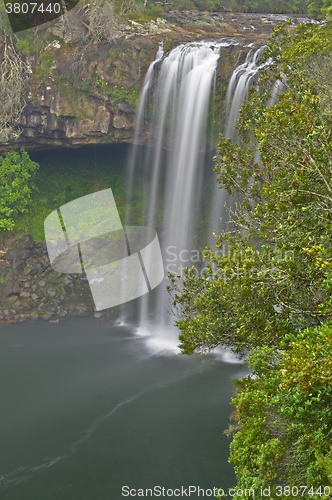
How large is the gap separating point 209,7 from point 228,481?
84.1ft

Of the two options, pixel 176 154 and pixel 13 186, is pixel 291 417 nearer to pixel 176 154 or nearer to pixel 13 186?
pixel 176 154

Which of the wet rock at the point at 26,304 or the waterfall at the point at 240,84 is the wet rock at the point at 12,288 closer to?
the wet rock at the point at 26,304

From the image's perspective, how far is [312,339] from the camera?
11.7 feet

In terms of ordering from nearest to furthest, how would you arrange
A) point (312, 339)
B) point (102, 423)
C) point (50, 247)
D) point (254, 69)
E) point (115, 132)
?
point (312, 339) → point (102, 423) → point (254, 69) → point (115, 132) → point (50, 247)

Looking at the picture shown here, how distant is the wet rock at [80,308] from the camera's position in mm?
18469

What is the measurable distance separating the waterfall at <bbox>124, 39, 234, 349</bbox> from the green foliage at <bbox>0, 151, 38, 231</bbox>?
577 centimetres

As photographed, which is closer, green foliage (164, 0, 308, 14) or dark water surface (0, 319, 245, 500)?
dark water surface (0, 319, 245, 500)

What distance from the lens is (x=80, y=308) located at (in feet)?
60.7

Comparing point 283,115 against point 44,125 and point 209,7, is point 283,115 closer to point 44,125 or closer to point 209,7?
point 44,125

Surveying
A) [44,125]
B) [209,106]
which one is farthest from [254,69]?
[44,125]

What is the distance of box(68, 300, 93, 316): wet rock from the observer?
18.5 meters

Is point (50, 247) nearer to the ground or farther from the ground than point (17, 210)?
nearer to the ground

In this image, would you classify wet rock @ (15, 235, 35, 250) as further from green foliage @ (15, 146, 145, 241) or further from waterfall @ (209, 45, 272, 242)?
waterfall @ (209, 45, 272, 242)

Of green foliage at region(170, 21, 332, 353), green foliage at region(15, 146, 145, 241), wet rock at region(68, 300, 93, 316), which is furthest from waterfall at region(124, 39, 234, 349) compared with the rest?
green foliage at region(170, 21, 332, 353)
